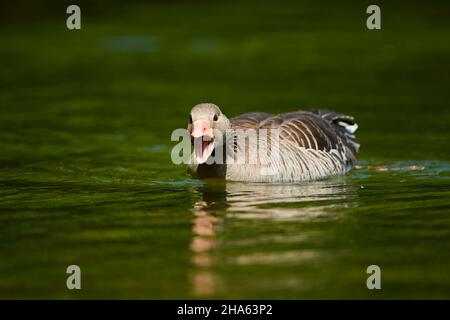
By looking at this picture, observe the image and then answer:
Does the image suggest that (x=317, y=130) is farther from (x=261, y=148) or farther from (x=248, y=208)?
(x=248, y=208)

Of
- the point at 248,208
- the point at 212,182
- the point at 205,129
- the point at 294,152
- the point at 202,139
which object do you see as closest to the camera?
the point at 248,208

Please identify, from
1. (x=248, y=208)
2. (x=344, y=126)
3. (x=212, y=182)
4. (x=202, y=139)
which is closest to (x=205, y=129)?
(x=202, y=139)

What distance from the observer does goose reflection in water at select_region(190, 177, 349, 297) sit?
9758mm

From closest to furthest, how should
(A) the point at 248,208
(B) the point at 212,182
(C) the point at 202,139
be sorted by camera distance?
(A) the point at 248,208
(C) the point at 202,139
(B) the point at 212,182

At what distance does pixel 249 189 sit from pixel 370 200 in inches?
61.2

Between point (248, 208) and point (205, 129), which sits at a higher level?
point (205, 129)

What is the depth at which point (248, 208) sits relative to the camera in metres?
12.1

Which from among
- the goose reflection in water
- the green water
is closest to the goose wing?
the green water

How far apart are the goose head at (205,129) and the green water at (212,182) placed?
2.02 ft

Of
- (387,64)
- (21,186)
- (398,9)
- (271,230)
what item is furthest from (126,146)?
(398,9)

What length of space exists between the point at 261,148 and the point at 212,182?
807 millimetres

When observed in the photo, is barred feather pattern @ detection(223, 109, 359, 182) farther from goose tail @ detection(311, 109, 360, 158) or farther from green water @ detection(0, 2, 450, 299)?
green water @ detection(0, 2, 450, 299)

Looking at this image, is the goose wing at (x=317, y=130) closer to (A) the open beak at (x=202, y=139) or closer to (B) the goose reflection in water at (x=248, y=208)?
(B) the goose reflection in water at (x=248, y=208)

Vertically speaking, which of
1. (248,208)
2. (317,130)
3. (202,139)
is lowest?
(248,208)
